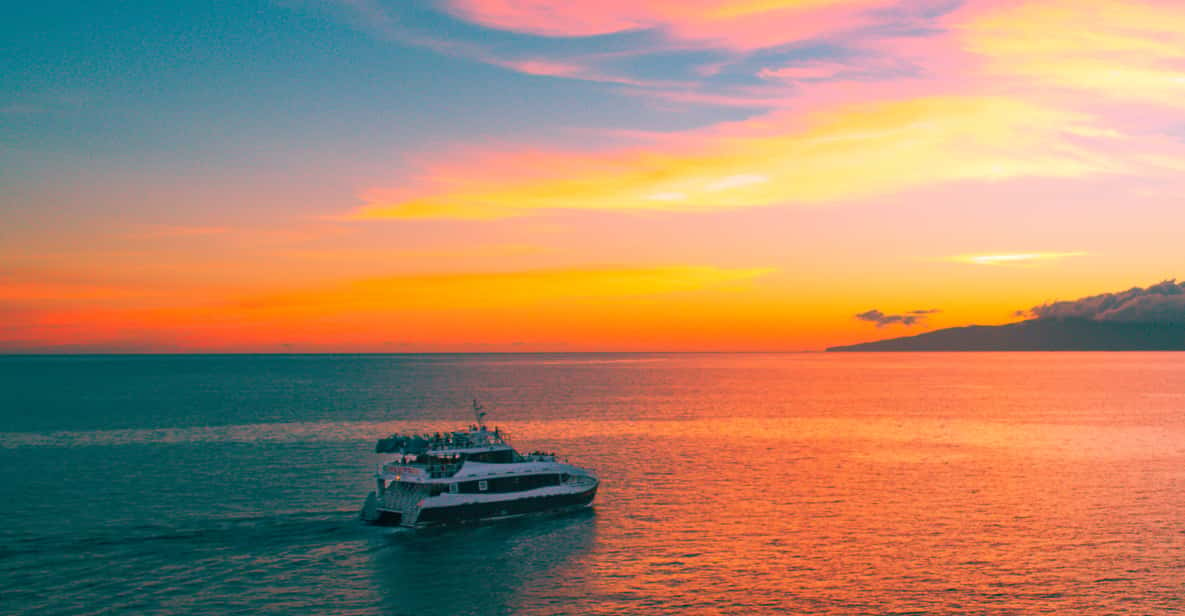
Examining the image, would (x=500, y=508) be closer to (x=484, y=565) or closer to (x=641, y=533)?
(x=641, y=533)

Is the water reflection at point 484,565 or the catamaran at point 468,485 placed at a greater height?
the catamaran at point 468,485

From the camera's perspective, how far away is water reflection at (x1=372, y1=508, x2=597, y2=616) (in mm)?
49469

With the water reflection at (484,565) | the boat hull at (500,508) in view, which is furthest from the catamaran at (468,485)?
the water reflection at (484,565)

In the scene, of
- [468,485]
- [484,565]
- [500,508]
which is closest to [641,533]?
[500,508]

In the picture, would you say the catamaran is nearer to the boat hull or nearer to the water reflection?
the boat hull

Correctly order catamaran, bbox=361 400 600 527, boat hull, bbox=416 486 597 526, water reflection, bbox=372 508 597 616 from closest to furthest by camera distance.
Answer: water reflection, bbox=372 508 597 616, catamaran, bbox=361 400 600 527, boat hull, bbox=416 486 597 526

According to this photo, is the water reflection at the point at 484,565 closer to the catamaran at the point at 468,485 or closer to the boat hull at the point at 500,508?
the boat hull at the point at 500,508

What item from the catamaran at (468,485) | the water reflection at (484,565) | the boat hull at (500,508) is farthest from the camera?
the boat hull at (500,508)

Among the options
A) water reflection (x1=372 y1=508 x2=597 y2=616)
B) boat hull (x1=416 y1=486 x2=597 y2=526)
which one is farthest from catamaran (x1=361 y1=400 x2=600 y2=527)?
water reflection (x1=372 y1=508 x2=597 y2=616)

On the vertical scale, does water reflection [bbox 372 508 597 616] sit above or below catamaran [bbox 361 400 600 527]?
below

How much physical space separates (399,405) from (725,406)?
71.5 metres

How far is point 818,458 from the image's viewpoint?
106 meters

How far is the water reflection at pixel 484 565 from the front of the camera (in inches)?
1948

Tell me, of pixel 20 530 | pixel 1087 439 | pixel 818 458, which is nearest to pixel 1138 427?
pixel 1087 439
